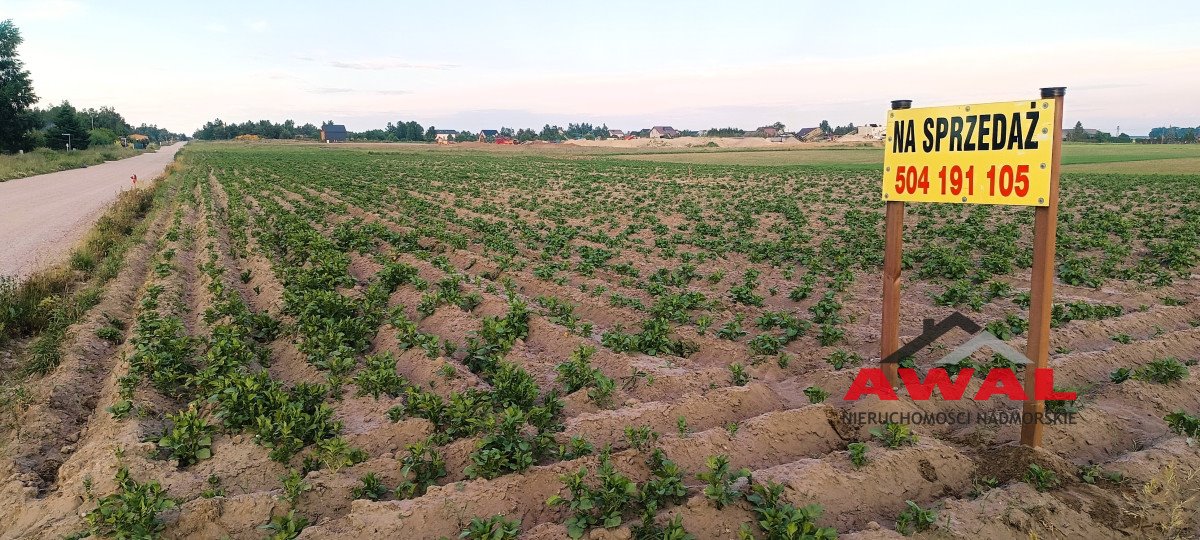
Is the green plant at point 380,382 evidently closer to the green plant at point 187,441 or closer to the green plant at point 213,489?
the green plant at point 187,441

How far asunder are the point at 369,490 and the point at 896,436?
3991 millimetres

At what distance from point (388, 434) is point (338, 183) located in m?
29.9

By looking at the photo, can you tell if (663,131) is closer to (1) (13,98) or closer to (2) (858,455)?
(1) (13,98)

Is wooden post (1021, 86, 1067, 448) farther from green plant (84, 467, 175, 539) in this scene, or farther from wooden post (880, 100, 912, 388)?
green plant (84, 467, 175, 539)

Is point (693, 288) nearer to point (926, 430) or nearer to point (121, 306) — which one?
point (926, 430)

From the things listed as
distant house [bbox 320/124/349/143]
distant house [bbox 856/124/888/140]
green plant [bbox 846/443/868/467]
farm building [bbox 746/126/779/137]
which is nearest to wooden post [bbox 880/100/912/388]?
green plant [bbox 846/443/868/467]

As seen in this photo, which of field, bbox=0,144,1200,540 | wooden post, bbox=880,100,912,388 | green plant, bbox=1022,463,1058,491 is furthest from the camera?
wooden post, bbox=880,100,912,388

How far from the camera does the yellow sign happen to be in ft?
15.3

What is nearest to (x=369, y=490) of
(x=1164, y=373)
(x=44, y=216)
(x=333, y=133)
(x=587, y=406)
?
(x=587, y=406)

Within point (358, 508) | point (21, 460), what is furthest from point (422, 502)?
point (21, 460)

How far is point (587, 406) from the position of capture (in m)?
6.33

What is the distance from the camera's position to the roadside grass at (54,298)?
822 cm

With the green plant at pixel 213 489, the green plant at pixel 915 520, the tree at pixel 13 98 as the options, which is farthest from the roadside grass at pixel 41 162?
the green plant at pixel 915 520

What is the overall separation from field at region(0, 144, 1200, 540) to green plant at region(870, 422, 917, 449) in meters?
0.02
